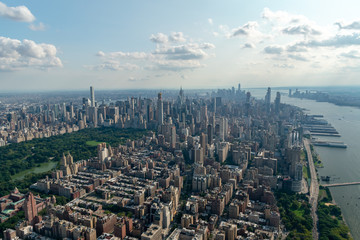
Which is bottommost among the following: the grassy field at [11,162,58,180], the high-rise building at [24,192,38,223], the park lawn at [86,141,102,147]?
the grassy field at [11,162,58,180]

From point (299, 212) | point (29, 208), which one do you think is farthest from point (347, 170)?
point (29, 208)

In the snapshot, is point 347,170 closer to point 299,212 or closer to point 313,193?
point 313,193

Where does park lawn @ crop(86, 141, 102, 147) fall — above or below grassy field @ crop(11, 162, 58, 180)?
above

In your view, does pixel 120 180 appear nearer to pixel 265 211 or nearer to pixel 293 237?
pixel 265 211

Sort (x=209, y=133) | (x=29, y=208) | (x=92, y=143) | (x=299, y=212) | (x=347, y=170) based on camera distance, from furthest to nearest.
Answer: (x=92, y=143)
(x=209, y=133)
(x=347, y=170)
(x=299, y=212)
(x=29, y=208)

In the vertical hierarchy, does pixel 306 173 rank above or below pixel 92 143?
below

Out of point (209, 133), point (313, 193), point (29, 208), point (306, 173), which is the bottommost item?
point (313, 193)

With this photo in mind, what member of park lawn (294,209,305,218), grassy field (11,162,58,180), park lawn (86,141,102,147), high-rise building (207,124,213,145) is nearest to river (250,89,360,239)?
park lawn (294,209,305,218)

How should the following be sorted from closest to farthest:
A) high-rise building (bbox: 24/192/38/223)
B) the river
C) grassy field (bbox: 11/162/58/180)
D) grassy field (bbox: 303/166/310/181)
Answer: high-rise building (bbox: 24/192/38/223) < the river < grassy field (bbox: 303/166/310/181) < grassy field (bbox: 11/162/58/180)

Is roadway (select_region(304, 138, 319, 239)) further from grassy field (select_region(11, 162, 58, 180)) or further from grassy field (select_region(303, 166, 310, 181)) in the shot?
grassy field (select_region(11, 162, 58, 180))

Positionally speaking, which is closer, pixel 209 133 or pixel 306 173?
pixel 306 173

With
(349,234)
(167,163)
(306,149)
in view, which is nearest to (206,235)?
(349,234)
